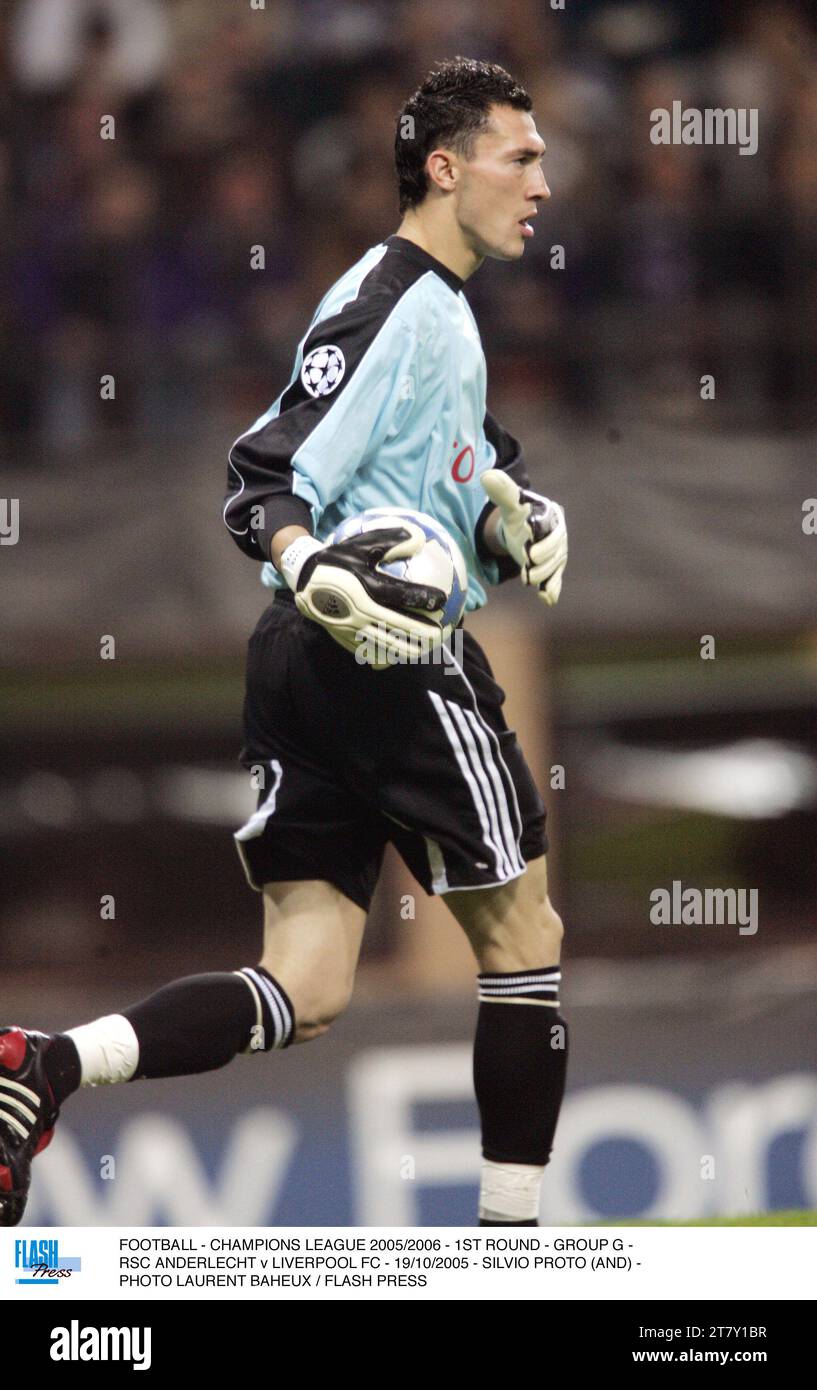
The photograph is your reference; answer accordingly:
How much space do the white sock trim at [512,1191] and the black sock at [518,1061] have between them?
0.02 meters

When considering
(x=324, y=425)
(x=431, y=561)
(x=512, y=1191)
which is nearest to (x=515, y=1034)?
(x=512, y=1191)

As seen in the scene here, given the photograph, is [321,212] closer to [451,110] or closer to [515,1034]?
[451,110]

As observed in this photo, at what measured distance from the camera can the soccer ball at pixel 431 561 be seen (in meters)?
3.34

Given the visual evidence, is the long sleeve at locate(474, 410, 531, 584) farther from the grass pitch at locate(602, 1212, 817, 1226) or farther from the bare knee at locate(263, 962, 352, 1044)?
the grass pitch at locate(602, 1212, 817, 1226)

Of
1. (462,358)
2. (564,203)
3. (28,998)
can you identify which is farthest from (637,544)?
(462,358)

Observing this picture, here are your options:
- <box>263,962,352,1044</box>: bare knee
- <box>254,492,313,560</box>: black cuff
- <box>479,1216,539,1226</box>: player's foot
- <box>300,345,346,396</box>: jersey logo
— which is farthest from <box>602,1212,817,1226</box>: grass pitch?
<box>300,345,346,396</box>: jersey logo

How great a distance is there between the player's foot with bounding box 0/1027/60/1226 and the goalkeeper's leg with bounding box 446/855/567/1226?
75 cm

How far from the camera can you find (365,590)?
327cm

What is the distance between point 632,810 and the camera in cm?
833

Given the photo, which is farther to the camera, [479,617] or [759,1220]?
[479,617]

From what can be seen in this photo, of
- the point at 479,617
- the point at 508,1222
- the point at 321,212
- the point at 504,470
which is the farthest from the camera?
the point at 479,617

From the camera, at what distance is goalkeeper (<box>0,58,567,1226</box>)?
342cm
